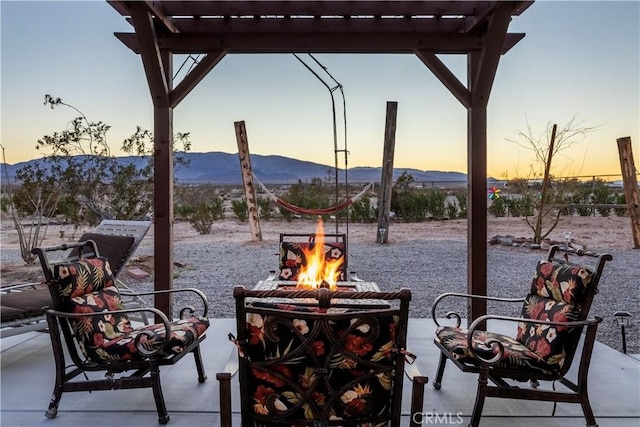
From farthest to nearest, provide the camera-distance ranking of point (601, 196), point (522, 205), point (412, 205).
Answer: point (412, 205)
point (522, 205)
point (601, 196)

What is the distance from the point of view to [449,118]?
602 cm

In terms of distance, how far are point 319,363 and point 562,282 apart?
1.27m

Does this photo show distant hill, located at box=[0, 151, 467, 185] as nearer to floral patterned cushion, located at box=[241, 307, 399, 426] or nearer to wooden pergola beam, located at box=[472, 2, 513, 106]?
wooden pergola beam, located at box=[472, 2, 513, 106]

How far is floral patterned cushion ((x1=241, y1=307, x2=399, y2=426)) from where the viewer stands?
1252 millimetres

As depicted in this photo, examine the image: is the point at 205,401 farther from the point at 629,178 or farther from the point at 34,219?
the point at 629,178

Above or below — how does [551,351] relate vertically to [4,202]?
below

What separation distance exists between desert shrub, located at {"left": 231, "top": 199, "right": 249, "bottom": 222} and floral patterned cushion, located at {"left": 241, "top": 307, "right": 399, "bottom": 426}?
6.76m

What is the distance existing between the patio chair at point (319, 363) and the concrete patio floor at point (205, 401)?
82 cm

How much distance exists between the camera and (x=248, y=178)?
6.66m

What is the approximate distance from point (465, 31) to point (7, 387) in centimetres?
341

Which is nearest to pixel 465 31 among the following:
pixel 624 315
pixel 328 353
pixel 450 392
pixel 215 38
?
pixel 215 38

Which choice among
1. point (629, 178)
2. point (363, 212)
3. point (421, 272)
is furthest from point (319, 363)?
point (363, 212)

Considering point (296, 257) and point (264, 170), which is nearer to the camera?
point (296, 257)

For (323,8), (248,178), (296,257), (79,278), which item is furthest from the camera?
(248,178)
